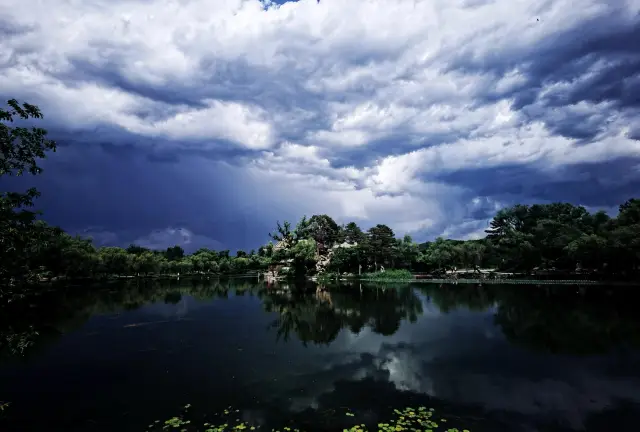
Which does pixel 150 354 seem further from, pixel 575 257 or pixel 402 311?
pixel 575 257

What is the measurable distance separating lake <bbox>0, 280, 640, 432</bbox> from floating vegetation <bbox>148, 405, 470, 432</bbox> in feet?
0.48

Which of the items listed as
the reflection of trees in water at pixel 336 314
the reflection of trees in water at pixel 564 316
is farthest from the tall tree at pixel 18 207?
the reflection of trees in water at pixel 564 316

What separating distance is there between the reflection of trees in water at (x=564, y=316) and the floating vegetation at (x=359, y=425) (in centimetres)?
1143

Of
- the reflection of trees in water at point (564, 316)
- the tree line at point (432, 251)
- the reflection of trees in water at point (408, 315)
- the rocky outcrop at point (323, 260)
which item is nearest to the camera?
the reflection of trees in water at point (564, 316)

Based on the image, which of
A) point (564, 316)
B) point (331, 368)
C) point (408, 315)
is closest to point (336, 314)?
point (408, 315)

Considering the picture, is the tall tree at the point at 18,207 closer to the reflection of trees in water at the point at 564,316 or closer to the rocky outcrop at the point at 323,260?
the reflection of trees in water at the point at 564,316

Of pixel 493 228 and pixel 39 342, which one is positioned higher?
pixel 493 228

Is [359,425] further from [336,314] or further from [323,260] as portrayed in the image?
[323,260]

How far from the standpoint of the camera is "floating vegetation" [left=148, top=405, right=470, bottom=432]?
9666 millimetres

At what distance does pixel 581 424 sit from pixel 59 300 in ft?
167

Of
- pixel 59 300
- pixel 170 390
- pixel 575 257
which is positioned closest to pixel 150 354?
pixel 170 390

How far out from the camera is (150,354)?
18953 mm

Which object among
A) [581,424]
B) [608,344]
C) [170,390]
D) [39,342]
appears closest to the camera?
A: [581,424]

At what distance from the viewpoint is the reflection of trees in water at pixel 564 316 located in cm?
1928
